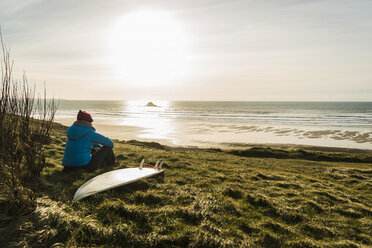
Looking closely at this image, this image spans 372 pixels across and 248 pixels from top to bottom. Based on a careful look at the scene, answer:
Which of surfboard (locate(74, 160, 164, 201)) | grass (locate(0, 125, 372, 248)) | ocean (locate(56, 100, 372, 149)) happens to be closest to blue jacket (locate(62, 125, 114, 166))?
grass (locate(0, 125, 372, 248))

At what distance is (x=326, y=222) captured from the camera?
4.38 meters

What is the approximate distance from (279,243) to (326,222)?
1.59 metres

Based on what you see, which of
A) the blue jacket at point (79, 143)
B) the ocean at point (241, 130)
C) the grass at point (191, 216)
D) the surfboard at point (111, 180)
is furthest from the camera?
the ocean at point (241, 130)

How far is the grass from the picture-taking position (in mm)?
3295

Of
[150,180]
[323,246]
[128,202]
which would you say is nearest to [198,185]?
[150,180]

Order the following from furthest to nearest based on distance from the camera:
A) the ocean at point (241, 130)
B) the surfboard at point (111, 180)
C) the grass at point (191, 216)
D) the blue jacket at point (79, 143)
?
1. the ocean at point (241, 130)
2. the blue jacket at point (79, 143)
3. the surfboard at point (111, 180)
4. the grass at point (191, 216)

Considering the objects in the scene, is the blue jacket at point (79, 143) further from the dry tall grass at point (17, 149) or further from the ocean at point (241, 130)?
the ocean at point (241, 130)

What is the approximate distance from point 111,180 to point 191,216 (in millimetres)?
2308

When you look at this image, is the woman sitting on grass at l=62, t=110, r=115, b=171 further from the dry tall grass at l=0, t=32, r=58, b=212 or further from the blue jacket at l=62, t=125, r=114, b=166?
the dry tall grass at l=0, t=32, r=58, b=212

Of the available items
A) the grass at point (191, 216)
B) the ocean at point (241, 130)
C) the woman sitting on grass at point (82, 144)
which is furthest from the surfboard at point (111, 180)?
the ocean at point (241, 130)

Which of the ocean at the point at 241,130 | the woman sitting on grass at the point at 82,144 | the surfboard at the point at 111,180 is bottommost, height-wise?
the ocean at the point at 241,130

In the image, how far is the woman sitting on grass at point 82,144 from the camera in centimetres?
553

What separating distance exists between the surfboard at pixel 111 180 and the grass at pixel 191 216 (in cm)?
15

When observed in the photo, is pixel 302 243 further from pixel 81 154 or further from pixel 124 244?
pixel 81 154
